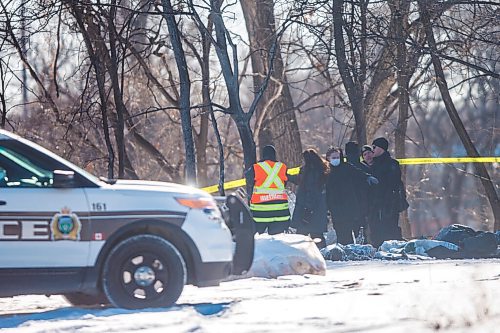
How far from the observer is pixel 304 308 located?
880 cm

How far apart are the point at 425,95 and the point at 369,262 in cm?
1250

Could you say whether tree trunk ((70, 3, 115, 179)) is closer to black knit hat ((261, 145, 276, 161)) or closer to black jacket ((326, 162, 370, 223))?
black knit hat ((261, 145, 276, 161))

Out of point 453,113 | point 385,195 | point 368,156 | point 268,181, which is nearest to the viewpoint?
point 268,181

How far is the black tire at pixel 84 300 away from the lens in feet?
33.2

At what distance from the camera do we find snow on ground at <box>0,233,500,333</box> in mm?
7770

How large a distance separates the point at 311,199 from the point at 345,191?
538 mm

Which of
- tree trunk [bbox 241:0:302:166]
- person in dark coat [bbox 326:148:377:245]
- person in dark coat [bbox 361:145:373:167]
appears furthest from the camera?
tree trunk [bbox 241:0:302:166]

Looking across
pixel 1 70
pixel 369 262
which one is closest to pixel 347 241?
pixel 369 262

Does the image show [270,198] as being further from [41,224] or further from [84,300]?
[41,224]

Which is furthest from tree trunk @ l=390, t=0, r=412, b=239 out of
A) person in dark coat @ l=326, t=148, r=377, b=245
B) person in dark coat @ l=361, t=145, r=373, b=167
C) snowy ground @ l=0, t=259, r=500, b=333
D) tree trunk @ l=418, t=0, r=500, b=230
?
snowy ground @ l=0, t=259, r=500, b=333

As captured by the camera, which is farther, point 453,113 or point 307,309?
point 453,113

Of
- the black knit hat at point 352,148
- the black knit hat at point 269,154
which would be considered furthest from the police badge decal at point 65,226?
the black knit hat at point 352,148

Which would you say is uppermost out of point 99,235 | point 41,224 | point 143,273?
point 41,224

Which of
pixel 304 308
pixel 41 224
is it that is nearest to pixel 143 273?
pixel 41 224
